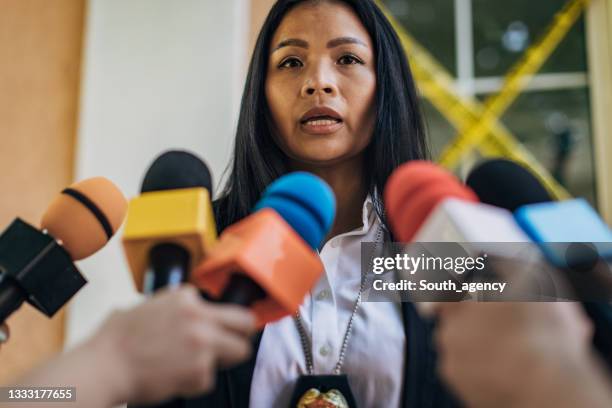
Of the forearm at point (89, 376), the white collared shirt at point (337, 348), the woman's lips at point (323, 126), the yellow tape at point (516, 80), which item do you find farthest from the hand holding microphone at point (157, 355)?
the yellow tape at point (516, 80)

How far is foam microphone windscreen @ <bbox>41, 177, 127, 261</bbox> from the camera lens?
490mm

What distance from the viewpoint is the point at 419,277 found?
49cm

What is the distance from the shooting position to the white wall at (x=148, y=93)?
1.52m

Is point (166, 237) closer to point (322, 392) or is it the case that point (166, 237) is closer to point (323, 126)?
point (322, 392)

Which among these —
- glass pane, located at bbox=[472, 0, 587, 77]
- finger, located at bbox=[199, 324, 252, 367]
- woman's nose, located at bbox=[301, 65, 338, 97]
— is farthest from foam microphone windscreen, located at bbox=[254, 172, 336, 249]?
glass pane, located at bbox=[472, 0, 587, 77]

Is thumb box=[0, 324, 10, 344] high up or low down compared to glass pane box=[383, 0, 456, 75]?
down

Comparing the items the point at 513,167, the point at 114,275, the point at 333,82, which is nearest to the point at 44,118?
the point at 114,275

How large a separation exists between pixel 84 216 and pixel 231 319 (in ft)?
0.71

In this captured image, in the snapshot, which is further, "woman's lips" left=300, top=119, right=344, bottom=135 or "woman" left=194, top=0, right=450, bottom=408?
"woman's lips" left=300, top=119, right=344, bottom=135

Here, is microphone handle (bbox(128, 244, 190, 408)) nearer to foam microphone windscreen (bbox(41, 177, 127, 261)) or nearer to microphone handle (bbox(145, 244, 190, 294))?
microphone handle (bbox(145, 244, 190, 294))

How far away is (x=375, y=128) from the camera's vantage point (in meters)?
0.82

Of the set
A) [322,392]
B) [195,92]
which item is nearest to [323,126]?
[322,392]

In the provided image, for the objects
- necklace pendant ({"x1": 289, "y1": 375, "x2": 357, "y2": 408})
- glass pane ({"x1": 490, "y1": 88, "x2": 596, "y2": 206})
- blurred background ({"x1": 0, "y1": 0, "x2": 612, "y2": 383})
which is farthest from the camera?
glass pane ({"x1": 490, "y1": 88, "x2": 596, "y2": 206})

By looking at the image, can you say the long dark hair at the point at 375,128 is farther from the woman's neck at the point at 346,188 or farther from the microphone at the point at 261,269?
the microphone at the point at 261,269
